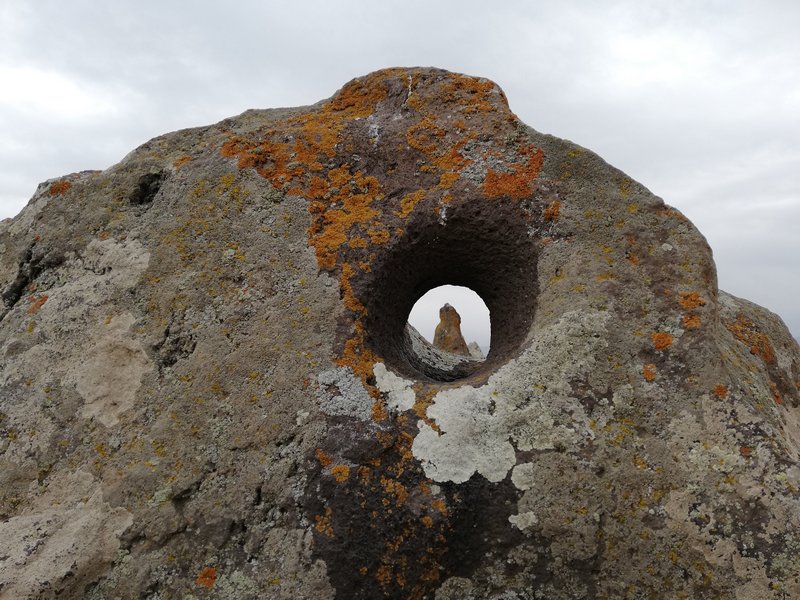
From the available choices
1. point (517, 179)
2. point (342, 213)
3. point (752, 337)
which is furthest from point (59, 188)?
point (752, 337)

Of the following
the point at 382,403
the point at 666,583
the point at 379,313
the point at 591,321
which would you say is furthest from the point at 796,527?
the point at 379,313

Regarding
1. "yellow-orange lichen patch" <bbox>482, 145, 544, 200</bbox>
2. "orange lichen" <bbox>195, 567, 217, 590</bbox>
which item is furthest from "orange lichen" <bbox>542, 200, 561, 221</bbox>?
"orange lichen" <bbox>195, 567, 217, 590</bbox>

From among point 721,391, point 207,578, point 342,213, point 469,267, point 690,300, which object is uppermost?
point 342,213

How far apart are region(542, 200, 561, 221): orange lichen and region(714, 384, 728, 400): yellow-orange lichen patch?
1147 millimetres

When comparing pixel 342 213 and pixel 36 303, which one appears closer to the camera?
pixel 342 213

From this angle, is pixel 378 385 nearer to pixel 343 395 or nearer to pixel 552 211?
pixel 343 395

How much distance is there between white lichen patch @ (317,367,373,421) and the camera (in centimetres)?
289

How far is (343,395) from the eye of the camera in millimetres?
2936

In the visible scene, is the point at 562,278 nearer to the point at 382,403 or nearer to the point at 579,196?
the point at 579,196

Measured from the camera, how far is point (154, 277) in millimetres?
3467

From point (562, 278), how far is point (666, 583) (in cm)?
145

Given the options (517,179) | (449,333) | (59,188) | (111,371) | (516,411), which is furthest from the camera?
(449,333)

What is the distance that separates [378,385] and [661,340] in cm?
136

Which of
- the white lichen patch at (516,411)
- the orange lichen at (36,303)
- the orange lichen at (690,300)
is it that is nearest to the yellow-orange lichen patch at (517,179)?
the white lichen patch at (516,411)
